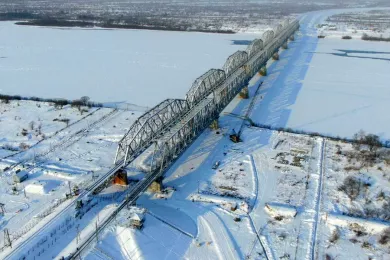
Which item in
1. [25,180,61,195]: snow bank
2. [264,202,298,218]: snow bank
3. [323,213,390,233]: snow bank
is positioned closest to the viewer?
[323,213,390,233]: snow bank

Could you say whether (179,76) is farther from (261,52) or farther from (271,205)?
(271,205)

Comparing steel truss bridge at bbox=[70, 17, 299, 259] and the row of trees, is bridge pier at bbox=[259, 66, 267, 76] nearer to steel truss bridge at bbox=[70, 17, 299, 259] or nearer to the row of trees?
steel truss bridge at bbox=[70, 17, 299, 259]

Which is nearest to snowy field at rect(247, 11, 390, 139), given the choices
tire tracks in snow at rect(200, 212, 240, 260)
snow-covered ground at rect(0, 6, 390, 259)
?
snow-covered ground at rect(0, 6, 390, 259)

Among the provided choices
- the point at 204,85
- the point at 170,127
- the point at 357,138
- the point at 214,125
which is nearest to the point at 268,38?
the point at 204,85

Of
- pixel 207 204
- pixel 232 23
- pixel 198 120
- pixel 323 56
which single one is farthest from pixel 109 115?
pixel 232 23

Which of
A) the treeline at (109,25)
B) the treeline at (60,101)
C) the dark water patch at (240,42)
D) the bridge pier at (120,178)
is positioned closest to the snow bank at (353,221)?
the bridge pier at (120,178)

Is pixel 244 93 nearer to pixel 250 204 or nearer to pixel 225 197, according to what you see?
pixel 225 197

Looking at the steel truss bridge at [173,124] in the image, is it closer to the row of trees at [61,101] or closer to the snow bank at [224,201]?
the snow bank at [224,201]
